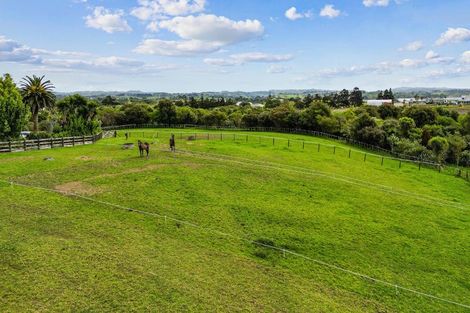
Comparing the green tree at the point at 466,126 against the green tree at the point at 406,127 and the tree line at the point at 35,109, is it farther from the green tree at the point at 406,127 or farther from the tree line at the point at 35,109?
the tree line at the point at 35,109

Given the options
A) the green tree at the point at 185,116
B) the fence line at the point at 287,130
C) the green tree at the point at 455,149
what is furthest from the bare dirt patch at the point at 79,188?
the green tree at the point at 185,116

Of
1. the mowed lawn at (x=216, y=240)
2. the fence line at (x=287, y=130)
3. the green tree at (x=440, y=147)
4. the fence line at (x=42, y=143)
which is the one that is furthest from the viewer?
the fence line at (x=287, y=130)

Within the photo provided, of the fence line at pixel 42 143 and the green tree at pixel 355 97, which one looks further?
the green tree at pixel 355 97

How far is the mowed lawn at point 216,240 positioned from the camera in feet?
36.4

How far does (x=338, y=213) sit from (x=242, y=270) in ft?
29.8

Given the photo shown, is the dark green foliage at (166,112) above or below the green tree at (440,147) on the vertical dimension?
above

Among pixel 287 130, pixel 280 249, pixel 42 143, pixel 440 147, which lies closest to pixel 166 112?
pixel 287 130

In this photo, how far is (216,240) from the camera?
15203 mm

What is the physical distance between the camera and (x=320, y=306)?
447 inches

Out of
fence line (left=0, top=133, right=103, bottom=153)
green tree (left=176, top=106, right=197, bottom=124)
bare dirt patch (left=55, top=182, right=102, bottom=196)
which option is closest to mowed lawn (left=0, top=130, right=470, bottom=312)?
bare dirt patch (left=55, top=182, right=102, bottom=196)

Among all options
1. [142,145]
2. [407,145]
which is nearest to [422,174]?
[407,145]

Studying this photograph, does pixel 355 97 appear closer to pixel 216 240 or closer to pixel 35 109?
pixel 35 109

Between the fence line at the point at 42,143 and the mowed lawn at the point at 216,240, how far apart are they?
7.75ft

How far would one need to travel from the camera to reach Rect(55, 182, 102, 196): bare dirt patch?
19.5 metres
